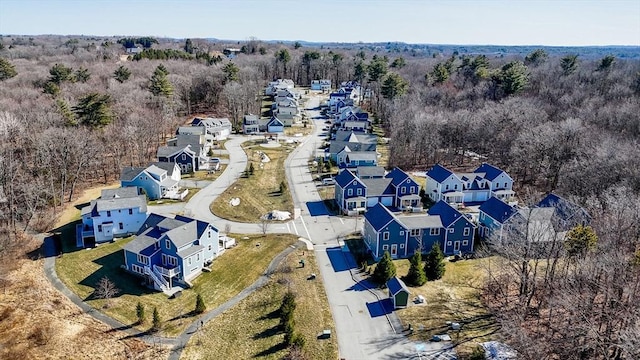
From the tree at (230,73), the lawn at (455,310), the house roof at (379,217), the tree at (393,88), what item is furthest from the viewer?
the tree at (230,73)

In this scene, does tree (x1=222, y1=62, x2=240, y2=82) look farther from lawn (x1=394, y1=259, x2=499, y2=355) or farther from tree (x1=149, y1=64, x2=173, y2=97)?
lawn (x1=394, y1=259, x2=499, y2=355)

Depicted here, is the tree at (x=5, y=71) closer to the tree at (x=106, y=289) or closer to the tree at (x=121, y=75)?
the tree at (x=121, y=75)

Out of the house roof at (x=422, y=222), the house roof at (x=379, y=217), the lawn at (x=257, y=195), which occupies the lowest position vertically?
the lawn at (x=257, y=195)

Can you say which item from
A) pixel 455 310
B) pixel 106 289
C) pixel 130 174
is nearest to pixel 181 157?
pixel 130 174

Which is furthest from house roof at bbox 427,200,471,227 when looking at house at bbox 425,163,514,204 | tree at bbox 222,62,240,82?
tree at bbox 222,62,240,82

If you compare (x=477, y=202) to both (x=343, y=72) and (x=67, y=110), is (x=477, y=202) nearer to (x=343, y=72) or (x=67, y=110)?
(x=67, y=110)

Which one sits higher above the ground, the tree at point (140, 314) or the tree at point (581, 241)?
the tree at point (581, 241)

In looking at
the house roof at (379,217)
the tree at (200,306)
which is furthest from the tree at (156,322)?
the house roof at (379,217)
